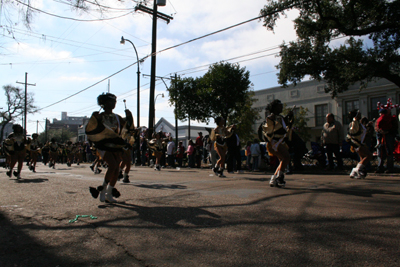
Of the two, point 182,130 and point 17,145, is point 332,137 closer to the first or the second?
point 17,145

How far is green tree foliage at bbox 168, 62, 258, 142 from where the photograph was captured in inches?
940

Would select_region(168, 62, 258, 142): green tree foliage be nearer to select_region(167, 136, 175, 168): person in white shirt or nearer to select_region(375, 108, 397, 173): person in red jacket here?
select_region(167, 136, 175, 168): person in white shirt

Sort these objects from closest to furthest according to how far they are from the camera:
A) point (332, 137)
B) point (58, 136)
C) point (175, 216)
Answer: point (175, 216) < point (332, 137) < point (58, 136)

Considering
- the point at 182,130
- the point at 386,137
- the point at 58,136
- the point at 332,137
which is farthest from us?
the point at 58,136

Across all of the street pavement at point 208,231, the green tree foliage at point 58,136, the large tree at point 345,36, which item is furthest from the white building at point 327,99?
the green tree foliage at point 58,136

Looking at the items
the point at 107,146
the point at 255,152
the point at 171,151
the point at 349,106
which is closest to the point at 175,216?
the point at 107,146

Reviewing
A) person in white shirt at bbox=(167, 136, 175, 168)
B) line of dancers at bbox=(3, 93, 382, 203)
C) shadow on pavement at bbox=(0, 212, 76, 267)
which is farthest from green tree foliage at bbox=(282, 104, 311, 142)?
shadow on pavement at bbox=(0, 212, 76, 267)

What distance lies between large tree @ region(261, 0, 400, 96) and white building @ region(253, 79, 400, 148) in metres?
15.2

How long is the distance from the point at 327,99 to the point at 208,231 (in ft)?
120

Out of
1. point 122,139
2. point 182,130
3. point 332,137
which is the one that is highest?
point 182,130

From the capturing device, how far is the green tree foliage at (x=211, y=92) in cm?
2388

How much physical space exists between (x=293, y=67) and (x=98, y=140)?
55.1 ft

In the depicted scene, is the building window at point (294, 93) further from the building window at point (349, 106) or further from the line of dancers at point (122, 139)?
the line of dancers at point (122, 139)

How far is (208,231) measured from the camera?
3.24m
